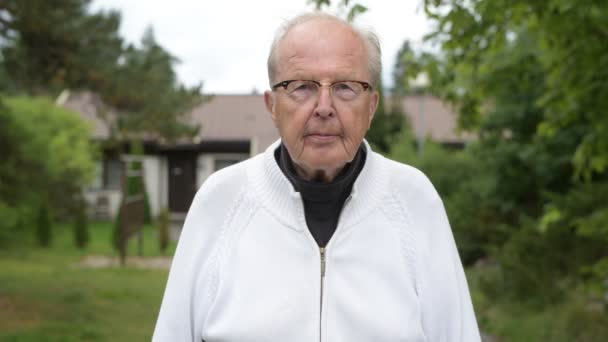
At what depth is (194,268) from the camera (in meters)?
1.97

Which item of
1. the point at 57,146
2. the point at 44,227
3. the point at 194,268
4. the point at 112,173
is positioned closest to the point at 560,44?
the point at 194,268

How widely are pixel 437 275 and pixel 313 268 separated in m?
0.33

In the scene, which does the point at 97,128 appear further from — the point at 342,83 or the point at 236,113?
the point at 342,83

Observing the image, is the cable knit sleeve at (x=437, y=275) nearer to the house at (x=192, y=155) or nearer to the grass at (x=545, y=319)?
the grass at (x=545, y=319)

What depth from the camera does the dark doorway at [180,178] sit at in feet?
104

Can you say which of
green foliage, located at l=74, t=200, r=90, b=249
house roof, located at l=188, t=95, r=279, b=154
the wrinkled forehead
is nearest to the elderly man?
the wrinkled forehead

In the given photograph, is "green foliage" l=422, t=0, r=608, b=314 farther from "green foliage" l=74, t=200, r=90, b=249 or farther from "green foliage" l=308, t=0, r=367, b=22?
"green foliage" l=74, t=200, r=90, b=249

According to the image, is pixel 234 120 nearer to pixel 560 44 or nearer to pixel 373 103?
pixel 560 44

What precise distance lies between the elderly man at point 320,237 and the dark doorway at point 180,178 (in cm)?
2962

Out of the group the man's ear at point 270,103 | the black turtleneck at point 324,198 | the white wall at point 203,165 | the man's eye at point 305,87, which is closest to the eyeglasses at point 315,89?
the man's eye at point 305,87

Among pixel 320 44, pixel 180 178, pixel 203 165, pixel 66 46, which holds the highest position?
pixel 66 46

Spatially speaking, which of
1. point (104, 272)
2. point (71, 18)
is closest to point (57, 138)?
point (104, 272)

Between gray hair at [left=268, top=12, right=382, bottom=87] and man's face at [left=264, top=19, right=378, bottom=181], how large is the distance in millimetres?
16

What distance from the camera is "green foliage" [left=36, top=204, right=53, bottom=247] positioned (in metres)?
20.8
